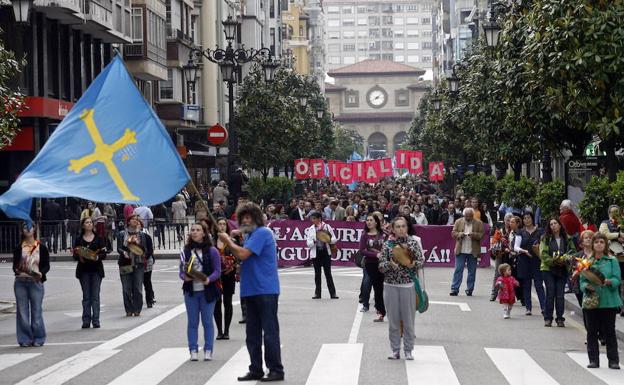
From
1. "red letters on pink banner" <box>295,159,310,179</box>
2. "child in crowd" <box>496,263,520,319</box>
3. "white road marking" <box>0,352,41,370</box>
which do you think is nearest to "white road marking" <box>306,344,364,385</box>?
"white road marking" <box>0,352,41,370</box>

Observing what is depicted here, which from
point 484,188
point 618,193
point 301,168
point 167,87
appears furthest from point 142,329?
point 301,168

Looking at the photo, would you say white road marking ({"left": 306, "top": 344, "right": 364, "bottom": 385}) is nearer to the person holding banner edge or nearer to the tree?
the person holding banner edge

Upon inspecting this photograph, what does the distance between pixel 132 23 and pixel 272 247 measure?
42247mm

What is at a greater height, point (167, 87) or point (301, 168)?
point (167, 87)

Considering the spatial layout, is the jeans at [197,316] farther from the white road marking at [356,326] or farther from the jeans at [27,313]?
the jeans at [27,313]

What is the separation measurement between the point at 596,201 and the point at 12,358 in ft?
33.2

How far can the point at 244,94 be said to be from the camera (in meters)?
61.6

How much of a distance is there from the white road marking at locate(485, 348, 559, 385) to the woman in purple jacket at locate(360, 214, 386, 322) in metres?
3.58

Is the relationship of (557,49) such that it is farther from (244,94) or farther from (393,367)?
(244,94)

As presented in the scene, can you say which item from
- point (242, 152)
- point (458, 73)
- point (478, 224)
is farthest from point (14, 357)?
point (242, 152)

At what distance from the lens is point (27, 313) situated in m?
17.3

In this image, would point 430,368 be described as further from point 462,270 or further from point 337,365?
point 462,270

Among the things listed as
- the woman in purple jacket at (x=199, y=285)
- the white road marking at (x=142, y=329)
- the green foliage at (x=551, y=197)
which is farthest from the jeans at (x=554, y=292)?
the green foliage at (x=551, y=197)

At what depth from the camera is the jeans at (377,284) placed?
763 inches
